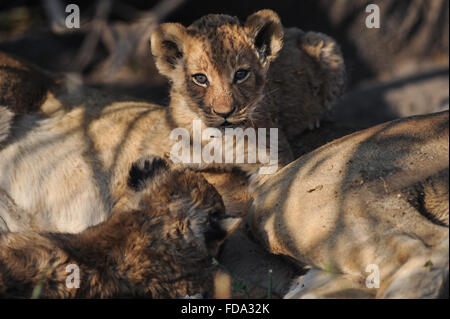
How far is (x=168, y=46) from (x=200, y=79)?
0.43m

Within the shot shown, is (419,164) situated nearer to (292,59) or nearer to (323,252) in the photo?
(323,252)

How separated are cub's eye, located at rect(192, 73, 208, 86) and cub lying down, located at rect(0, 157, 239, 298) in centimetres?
72

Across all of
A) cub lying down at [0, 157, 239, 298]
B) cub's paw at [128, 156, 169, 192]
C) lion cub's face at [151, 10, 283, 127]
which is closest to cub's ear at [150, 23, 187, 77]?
lion cub's face at [151, 10, 283, 127]

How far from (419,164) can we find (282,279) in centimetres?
101

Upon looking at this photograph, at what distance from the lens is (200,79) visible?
431 cm

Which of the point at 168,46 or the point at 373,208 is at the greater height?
the point at 168,46

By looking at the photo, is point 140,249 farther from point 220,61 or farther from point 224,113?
point 220,61

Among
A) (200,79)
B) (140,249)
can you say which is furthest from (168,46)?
(140,249)

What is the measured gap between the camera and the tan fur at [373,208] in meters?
2.91

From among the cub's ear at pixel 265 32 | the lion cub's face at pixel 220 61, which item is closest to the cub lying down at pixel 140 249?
the lion cub's face at pixel 220 61

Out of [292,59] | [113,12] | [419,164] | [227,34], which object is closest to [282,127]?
[292,59]

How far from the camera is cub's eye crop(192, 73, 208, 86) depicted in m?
4.28

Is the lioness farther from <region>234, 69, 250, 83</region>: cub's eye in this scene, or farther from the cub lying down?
the cub lying down

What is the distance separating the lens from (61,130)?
16.6 feet
